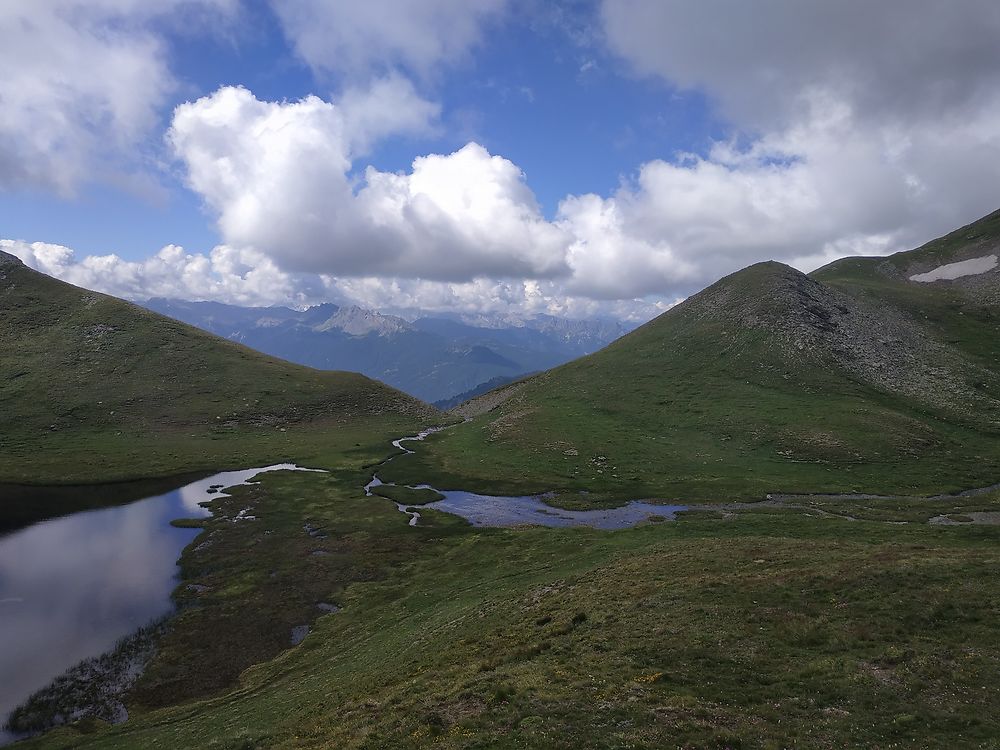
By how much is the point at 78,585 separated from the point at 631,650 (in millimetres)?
53898

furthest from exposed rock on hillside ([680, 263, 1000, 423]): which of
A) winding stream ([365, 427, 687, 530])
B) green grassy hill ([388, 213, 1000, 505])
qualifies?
winding stream ([365, 427, 687, 530])

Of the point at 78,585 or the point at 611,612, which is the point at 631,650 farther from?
the point at 78,585

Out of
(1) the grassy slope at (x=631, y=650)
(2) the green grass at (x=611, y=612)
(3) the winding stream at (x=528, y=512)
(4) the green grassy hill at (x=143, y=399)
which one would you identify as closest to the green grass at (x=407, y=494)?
(3) the winding stream at (x=528, y=512)

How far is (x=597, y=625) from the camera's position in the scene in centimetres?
3002

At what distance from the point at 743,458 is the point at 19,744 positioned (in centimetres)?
9916

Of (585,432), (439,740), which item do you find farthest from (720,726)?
(585,432)

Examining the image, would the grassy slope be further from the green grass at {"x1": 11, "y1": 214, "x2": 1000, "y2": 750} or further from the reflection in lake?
the reflection in lake

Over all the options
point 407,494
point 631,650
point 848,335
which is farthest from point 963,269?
point 631,650

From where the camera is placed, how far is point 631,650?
1024 inches

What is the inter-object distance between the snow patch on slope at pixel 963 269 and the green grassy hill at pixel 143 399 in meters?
203

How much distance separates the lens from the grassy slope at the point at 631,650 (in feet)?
63.9

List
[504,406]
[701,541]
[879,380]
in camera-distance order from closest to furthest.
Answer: [701,541] → [879,380] → [504,406]

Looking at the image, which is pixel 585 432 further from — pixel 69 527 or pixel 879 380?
pixel 69 527

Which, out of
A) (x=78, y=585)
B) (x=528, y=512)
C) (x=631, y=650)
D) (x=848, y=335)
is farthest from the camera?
(x=848, y=335)
